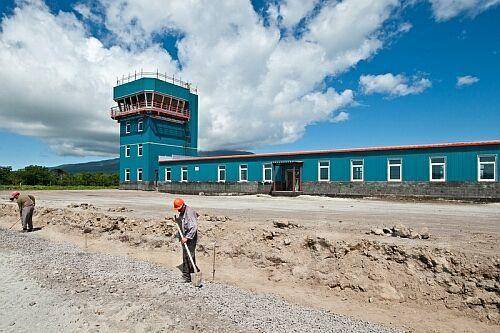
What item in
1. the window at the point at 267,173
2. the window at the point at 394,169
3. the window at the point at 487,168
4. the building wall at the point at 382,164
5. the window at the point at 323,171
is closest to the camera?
the window at the point at 487,168

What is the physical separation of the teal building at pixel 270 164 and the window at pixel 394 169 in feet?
0.24

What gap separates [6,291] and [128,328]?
3.97 meters

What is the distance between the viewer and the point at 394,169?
27.2 meters

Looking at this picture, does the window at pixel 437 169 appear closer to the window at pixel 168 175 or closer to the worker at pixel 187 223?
the worker at pixel 187 223

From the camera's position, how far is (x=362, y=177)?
93.6 feet

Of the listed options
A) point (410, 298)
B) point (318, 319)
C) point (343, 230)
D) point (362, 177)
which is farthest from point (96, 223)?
point (362, 177)

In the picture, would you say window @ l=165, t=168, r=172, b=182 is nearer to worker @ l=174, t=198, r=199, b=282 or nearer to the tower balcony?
the tower balcony

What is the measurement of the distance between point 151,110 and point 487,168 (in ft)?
121

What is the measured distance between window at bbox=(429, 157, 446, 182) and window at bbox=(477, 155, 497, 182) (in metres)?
2.16

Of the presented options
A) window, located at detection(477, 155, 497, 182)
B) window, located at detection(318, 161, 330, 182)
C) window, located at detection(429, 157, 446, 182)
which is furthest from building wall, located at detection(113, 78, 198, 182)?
window, located at detection(477, 155, 497, 182)

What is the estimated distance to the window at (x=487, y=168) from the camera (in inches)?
921

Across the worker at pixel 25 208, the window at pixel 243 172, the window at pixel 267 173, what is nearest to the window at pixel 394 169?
the window at pixel 267 173

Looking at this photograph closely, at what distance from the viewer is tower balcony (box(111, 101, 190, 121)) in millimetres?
45250

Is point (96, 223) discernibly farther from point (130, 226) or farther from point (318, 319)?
point (318, 319)
